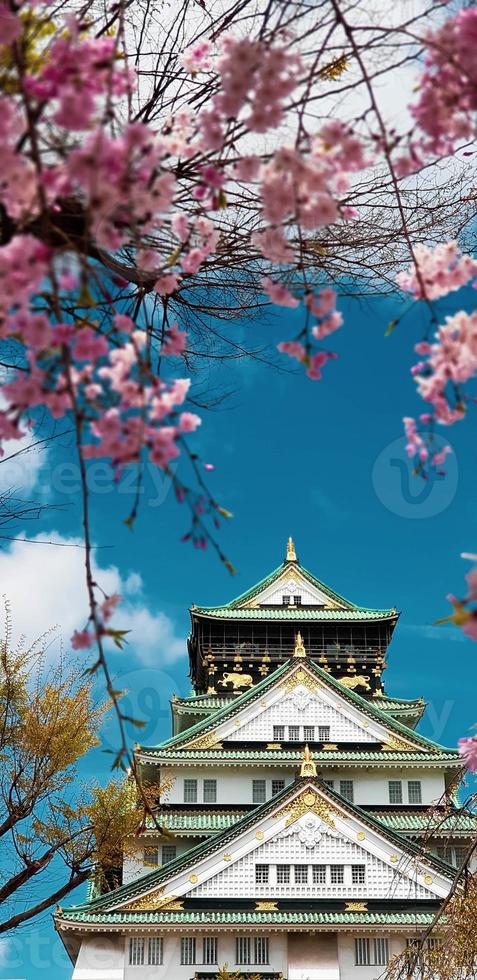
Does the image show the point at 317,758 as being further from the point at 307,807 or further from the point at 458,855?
the point at 458,855

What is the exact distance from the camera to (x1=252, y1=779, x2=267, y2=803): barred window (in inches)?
1046

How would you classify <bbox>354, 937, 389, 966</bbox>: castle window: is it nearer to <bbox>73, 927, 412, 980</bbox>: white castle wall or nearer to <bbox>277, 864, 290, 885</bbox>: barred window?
<bbox>73, 927, 412, 980</bbox>: white castle wall

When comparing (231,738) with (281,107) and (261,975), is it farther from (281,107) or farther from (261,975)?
(281,107)

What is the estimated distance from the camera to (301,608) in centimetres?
3225

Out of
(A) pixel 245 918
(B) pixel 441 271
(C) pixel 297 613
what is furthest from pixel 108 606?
(C) pixel 297 613

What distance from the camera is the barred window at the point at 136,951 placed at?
2152cm

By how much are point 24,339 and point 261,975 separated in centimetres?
2138

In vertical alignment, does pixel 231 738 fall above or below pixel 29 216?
above

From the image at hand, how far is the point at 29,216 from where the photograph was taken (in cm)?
319

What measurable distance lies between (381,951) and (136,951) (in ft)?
18.0

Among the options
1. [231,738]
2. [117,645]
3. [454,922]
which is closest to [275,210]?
[117,645]

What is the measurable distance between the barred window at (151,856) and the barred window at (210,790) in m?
1.93

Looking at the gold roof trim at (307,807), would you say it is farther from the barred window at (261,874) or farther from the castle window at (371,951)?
the castle window at (371,951)

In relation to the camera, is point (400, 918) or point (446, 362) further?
point (400, 918)
